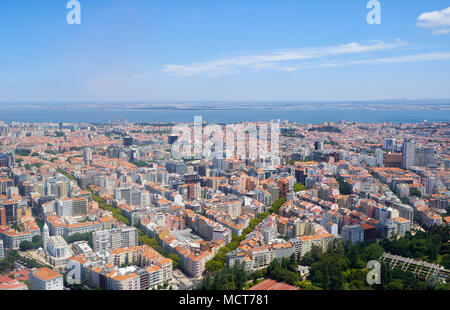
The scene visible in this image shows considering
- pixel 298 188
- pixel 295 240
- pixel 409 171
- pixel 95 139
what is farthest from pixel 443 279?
pixel 95 139

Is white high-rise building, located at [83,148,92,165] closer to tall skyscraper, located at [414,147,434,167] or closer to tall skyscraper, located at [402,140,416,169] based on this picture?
tall skyscraper, located at [402,140,416,169]

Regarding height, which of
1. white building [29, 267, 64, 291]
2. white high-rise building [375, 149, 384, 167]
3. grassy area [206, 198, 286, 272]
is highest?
white high-rise building [375, 149, 384, 167]

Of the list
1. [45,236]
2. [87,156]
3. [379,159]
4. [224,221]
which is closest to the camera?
[45,236]

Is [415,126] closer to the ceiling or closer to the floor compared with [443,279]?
closer to the ceiling

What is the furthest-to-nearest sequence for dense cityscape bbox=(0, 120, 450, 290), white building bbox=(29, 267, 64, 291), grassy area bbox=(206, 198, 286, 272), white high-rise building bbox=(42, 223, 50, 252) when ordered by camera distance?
white high-rise building bbox=(42, 223, 50, 252)
grassy area bbox=(206, 198, 286, 272)
dense cityscape bbox=(0, 120, 450, 290)
white building bbox=(29, 267, 64, 291)

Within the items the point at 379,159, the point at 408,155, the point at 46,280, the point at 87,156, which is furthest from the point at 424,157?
the point at 46,280

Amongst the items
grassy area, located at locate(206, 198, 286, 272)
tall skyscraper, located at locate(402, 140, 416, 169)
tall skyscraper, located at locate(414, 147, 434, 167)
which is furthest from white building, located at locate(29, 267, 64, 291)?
tall skyscraper, located at locate(414, 147, 434, 167)

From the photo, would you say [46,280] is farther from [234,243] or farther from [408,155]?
[408,155]
